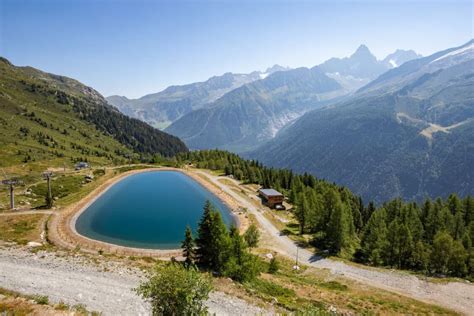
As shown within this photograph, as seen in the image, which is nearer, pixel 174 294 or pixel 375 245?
pixel 174 294

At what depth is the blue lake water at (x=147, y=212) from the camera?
3034 inches

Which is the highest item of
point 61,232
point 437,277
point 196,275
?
point 196,275

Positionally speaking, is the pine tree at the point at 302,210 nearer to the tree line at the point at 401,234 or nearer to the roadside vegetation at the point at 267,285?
the tree line at the point at 401,234

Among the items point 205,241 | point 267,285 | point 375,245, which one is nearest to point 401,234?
point 375,245

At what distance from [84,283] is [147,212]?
65.4m

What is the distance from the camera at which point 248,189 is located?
5468 inches

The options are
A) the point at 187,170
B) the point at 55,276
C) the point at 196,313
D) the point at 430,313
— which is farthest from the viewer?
the point at 187,170

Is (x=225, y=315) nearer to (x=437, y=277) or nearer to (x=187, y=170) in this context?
(x=437, y=277)

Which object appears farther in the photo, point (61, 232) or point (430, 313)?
point (61, 232)

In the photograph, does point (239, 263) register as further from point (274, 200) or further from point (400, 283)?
point (274, 200)

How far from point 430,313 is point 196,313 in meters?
41.4

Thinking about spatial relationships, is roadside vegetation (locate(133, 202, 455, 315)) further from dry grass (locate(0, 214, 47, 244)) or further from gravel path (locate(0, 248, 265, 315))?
dry grass (locate(0, 214, 47, 244))

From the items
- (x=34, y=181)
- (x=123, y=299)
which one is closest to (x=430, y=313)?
(x=123, y=299)

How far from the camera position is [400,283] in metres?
60.8
